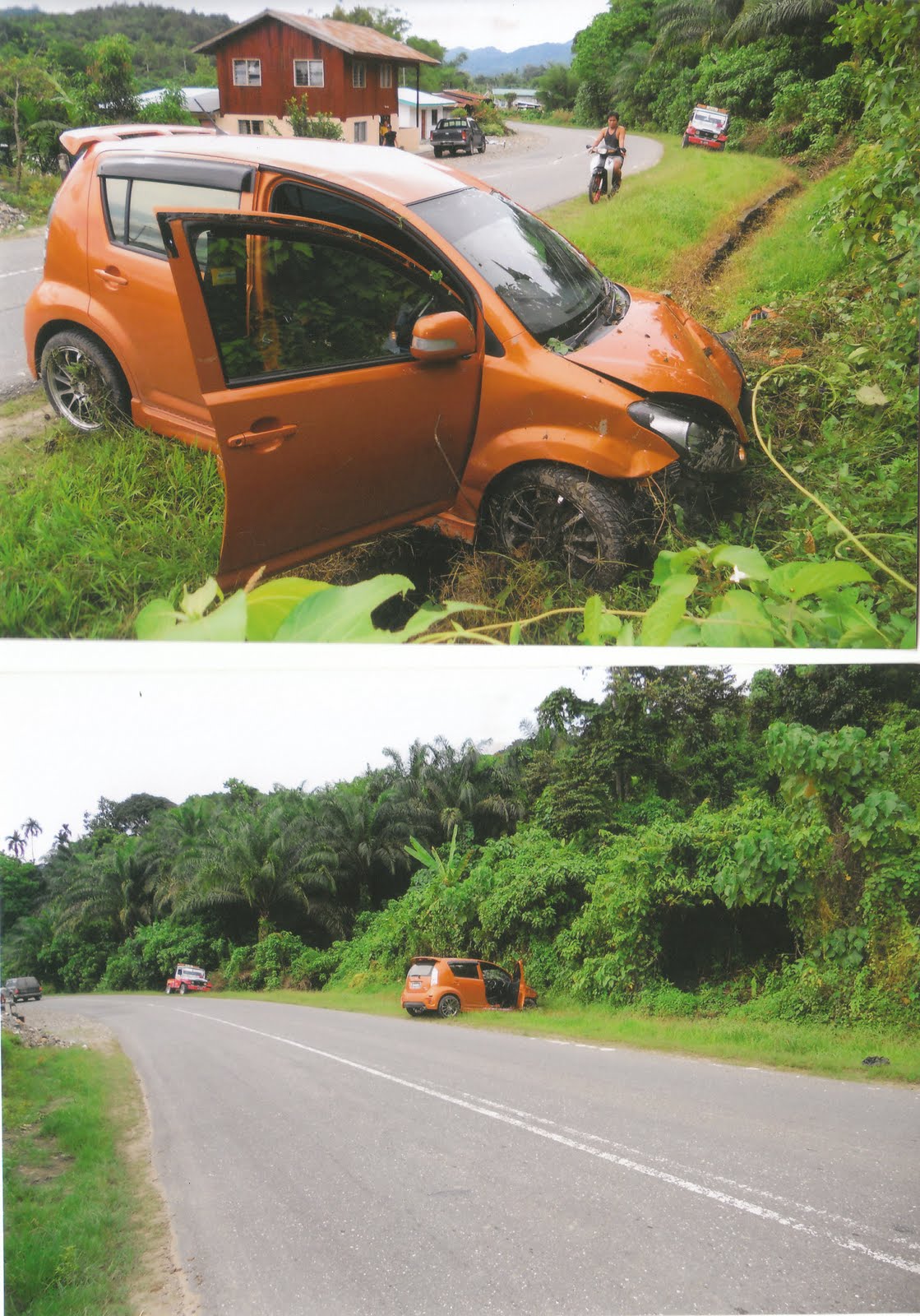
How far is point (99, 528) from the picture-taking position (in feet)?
6.35

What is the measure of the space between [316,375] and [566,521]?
0.58 m

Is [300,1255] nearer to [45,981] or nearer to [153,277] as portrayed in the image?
[45,981]

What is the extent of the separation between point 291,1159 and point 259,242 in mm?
1848

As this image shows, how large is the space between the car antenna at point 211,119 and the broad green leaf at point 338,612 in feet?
3.08

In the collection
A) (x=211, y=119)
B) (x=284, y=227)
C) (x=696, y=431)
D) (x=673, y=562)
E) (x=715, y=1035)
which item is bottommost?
(x=715, y=1035)

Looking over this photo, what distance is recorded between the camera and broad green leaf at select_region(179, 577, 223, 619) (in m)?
1.93

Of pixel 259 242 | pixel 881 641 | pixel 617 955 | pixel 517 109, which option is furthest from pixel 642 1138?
pixel 517 109

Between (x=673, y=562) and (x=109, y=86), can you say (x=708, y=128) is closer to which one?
(x=673, y=562)

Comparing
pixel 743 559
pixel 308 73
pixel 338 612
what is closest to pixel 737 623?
pixel 743 559

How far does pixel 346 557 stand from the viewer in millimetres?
2021

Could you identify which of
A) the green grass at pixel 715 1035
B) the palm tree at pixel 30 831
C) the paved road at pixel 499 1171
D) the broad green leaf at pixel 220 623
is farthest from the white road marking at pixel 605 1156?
the broad green leaf at pixel 220 623

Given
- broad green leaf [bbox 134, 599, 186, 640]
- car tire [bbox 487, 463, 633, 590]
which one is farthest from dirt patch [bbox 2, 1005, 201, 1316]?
car tire [bbox 487, 463, 633, 590]

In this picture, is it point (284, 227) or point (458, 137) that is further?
point (458, 137)

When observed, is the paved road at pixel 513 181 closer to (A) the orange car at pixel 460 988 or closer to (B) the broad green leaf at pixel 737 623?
(B) the broad green leaf at pixel 737 623
